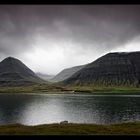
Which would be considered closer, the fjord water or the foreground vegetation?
the foreground vegetation

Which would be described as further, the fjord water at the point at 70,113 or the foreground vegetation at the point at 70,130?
the fjord water at the point at 70,113

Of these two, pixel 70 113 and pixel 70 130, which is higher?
pixel 70 113

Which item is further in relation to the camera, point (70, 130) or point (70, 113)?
point (70, 113)
